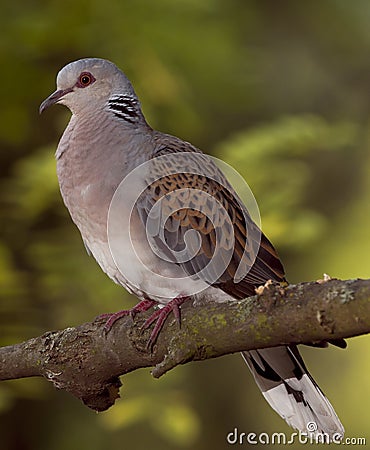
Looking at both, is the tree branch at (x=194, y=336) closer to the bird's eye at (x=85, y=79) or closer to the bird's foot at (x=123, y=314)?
the bird's foot at (x=123, y=314)

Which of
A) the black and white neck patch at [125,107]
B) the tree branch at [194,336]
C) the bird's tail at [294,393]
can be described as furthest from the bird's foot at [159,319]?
the black and white neck patch at [125,107]

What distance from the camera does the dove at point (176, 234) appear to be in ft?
9.61

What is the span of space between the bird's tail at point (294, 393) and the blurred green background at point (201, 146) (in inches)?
36.6

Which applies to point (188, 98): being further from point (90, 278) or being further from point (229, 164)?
point (90, 278)

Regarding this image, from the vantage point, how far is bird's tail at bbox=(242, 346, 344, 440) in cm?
287

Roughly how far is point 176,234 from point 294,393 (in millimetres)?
708

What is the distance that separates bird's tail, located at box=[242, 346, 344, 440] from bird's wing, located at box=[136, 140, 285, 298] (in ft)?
0.92

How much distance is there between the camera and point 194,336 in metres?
2.24

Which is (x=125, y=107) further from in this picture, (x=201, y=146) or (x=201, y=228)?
(x=201, y=146)

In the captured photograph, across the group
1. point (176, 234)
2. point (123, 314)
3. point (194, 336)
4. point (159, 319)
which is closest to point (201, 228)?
point (176, 234)

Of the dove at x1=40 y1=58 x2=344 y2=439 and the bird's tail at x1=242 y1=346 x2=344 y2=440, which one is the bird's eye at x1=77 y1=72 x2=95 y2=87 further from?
the bird's tail at x1=242 y1=346 x2=344 y2=440

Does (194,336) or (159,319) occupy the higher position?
(159,319)

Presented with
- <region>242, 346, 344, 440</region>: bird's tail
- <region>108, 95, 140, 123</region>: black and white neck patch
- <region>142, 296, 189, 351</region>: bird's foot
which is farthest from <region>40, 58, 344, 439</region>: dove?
<region>142, 296, 189, 351</region>: bird's foot

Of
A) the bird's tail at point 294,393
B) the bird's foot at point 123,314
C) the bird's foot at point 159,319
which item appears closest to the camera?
the bird's foot at point 159,319
